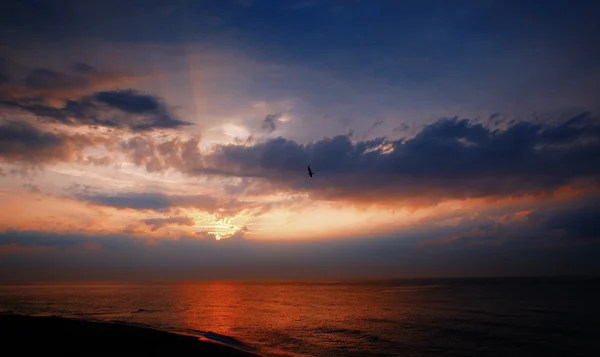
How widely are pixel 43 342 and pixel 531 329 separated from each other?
50.5 m

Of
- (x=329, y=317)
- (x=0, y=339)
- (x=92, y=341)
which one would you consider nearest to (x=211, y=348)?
(x=92, y=341)

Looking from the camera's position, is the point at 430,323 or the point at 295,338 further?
the point at 430,323

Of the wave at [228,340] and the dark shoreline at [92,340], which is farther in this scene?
the wave at [228,340]

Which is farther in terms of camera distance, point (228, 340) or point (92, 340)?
point (228, 340)

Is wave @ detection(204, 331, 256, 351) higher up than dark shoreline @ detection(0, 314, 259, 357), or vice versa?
dark shoreline @ detection(0, 314, 259, 357)

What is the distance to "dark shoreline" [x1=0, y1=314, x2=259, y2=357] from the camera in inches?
1009

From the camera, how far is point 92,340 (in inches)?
1116

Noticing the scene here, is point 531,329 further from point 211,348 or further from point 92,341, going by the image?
point 92,341

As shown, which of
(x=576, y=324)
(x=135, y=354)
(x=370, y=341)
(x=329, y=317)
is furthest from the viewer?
(x=329, y=317)

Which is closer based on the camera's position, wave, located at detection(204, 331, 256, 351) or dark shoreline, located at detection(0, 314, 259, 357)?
dark shoreline, located at detection(0, 314, 259, 357)

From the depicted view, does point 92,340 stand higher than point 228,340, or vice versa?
point 92,340

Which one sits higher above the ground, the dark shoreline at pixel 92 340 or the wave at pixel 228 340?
the dark shoreline at pixel 92 340

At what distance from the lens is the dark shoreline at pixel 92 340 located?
25.6 metres

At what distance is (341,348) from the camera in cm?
3338
